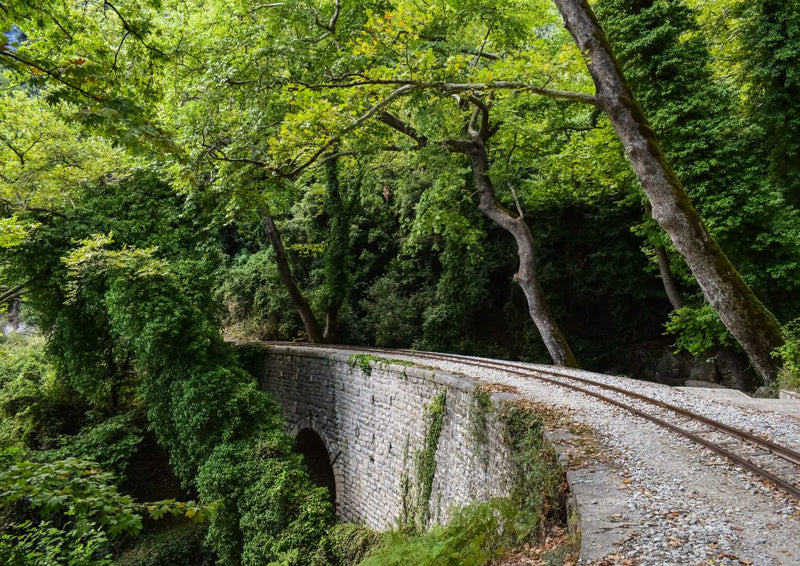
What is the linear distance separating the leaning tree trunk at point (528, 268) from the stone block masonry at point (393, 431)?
4059 mm

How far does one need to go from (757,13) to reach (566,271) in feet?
26.3

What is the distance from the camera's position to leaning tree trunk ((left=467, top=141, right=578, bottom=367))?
11.4 metres

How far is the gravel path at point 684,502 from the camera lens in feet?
10.0

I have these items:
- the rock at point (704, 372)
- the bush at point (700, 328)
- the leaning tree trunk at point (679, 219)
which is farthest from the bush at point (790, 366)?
the rock at point (704, 372)

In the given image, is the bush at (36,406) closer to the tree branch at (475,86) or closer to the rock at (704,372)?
the tree branch at (475,86)

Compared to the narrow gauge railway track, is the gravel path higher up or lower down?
lower down

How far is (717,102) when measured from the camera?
→ 10.4m

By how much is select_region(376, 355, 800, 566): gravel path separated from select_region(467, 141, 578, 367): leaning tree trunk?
17.8ft

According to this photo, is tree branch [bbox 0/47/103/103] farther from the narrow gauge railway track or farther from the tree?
the tree

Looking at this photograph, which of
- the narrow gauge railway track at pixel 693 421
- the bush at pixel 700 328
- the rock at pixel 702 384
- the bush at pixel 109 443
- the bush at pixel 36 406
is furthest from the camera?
the bush at pixel 36 406

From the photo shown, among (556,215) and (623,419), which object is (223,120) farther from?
(556,215)

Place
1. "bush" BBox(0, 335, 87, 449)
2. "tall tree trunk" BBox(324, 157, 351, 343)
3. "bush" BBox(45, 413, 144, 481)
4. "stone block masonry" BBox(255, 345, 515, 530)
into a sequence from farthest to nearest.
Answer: "tall tree trunk" BBox(324, 157, 351, 343), "bush" BBox(0, 335, 87, 449), "bush" BBox(45, 413, 144, 481), "stone block masonry" BBox(255, 345, 515, 530)

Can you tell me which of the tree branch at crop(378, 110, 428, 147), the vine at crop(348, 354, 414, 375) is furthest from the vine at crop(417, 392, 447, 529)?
the tree branch at crop(378, 110, 428, 147)

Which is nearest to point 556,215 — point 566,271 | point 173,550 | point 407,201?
point 566,271
